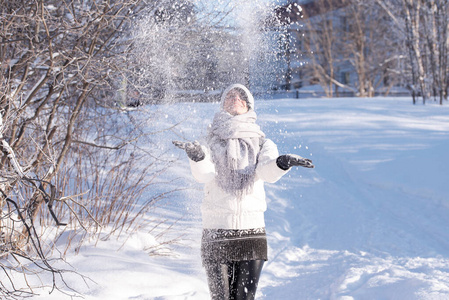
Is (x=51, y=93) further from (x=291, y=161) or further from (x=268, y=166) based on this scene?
(x=291, y=161)

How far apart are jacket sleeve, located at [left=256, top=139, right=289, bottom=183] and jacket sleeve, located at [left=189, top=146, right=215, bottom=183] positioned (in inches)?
10.5

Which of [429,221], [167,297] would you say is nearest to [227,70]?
[167,297]

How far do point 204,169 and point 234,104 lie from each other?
1.56 feet

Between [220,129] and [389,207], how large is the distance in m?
4.43

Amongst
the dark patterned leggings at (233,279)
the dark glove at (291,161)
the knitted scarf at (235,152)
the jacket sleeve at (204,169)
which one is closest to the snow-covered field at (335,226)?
the knitted scarf at (235,152)

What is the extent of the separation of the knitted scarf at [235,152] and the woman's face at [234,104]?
62 millimetres

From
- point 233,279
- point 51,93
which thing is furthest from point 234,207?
point 51,93

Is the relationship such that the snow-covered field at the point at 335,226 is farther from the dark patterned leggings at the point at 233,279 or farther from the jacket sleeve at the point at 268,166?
the dark patterned leggings at the point at 233,279

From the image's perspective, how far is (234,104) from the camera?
3047 mm

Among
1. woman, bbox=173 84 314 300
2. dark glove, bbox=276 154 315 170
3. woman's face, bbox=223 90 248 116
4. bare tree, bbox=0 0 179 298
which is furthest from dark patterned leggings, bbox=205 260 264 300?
woman's face, bbox=223 90 248 116

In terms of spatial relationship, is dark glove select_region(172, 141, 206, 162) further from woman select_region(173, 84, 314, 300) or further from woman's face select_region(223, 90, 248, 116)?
woman's face select_region(223, 90, 248, 116)

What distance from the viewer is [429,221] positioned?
19.9ft

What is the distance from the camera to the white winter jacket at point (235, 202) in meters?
2.86

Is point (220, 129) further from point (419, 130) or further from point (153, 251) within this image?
point (419, 130)
